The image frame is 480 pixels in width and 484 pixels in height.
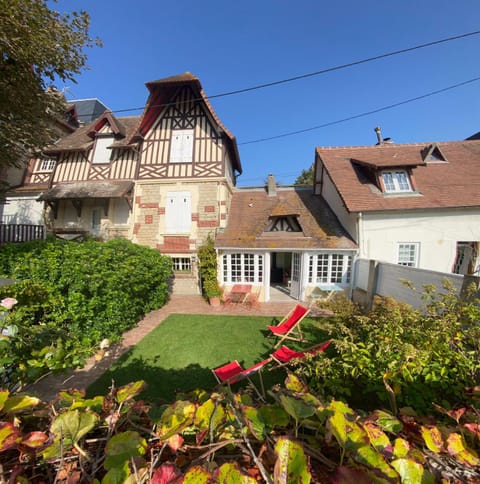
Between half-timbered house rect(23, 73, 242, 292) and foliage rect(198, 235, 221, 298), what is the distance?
1207mm

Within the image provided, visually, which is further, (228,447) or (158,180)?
(158,180)

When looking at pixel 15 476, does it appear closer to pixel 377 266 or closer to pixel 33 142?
pixel 377 266

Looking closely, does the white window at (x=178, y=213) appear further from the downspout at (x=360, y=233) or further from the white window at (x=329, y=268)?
the downspout at (x=360, y=233)

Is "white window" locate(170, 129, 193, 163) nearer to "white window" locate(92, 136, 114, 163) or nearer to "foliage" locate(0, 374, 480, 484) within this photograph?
"white window" locate(92, 136, 114, 163)

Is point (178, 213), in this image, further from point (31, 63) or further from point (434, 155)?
point (434, 155)

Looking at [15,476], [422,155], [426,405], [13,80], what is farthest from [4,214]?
[422,155]

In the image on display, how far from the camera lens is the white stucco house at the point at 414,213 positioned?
8789 millimetres

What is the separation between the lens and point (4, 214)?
12586 mm

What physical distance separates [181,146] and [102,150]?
4.61 metres

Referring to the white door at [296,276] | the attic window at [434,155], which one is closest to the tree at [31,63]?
the white door at [296,276]

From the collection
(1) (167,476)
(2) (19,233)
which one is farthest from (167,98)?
(1) (167,476)

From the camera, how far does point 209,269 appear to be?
32.1ft

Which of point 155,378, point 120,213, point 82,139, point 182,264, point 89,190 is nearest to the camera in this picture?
point 155,378

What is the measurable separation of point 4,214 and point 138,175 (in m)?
8.48
